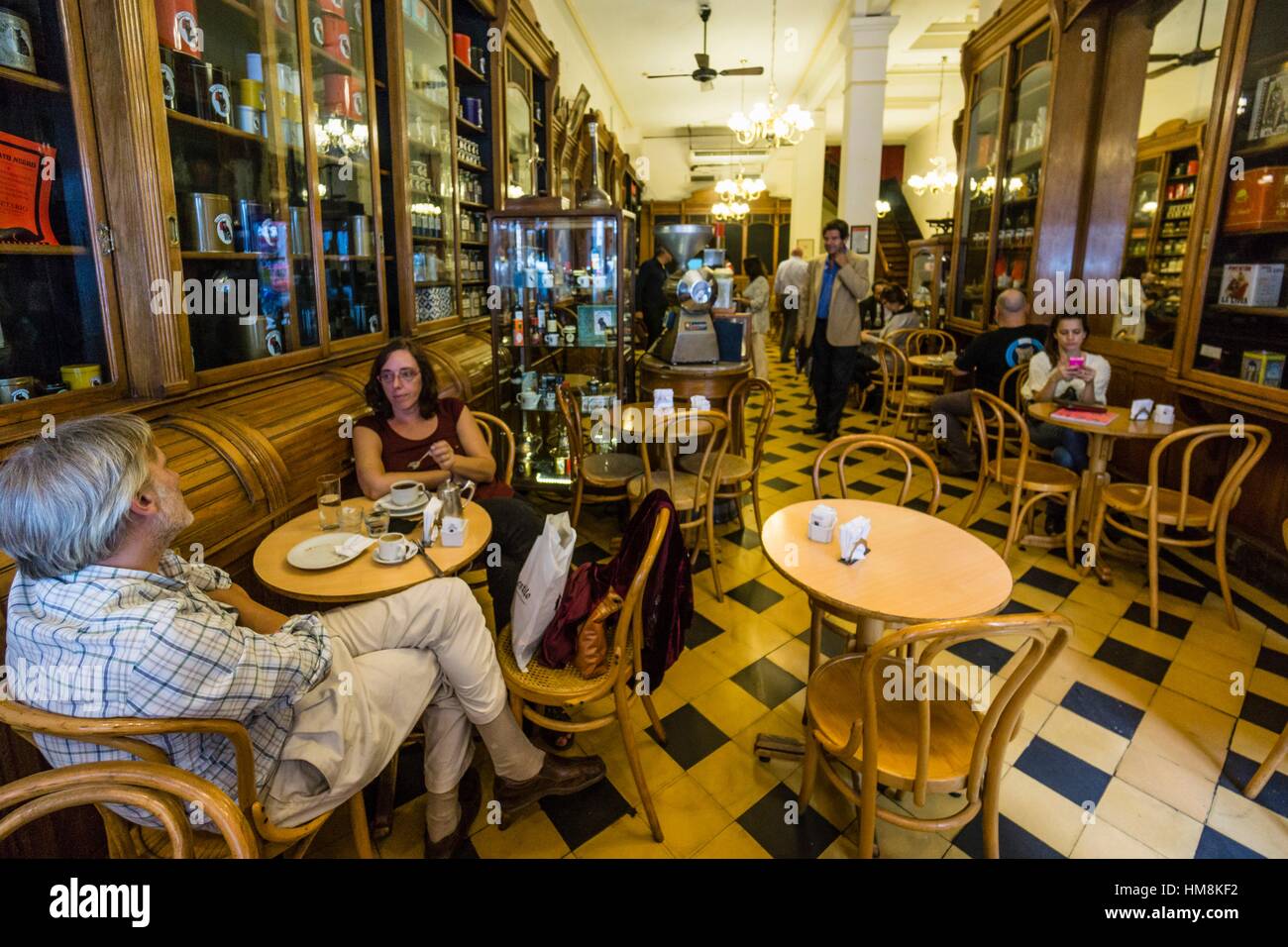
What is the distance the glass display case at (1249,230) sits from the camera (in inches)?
112

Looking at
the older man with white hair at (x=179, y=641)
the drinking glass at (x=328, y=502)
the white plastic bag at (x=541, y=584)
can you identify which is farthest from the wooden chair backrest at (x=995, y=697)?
the drinking glass at (x=328, y=502)

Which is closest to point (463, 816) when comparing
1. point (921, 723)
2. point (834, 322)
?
point (921, 723)

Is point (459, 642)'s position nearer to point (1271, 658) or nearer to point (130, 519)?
point (130, 519)

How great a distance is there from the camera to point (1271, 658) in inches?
107

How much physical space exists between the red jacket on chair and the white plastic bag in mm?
31

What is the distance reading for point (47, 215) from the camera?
1743 millimetres

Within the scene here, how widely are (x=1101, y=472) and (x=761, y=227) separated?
14547mm

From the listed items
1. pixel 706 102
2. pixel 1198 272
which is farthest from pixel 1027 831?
pixel 706 102

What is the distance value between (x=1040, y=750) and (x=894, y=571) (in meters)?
0.95

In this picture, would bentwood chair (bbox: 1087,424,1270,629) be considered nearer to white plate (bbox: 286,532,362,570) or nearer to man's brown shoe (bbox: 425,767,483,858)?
man's brown shoe (bbox: 425,767,483,858)

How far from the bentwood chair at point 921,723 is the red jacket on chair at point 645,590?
42 centimetres

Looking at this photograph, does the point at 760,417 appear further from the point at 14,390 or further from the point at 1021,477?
the point at 14,390

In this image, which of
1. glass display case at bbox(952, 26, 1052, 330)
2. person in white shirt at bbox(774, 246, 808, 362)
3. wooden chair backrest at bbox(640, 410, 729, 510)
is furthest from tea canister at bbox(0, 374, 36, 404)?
person in white shirt at bbox(774, 246, 808, 362)

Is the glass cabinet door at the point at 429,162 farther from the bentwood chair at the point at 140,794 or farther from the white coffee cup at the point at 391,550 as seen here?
the bentwood chair at the point at 140,794
